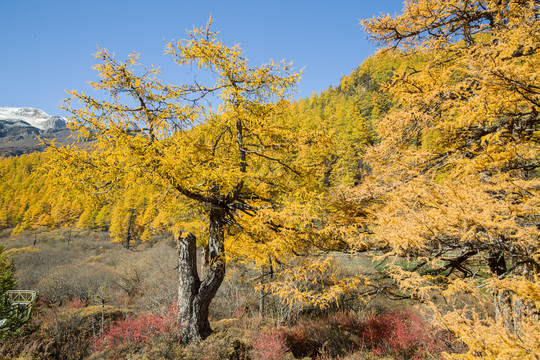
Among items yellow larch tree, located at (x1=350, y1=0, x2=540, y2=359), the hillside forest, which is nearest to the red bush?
the hillside forest

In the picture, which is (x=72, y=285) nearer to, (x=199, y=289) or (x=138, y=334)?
(x=138, y=334)

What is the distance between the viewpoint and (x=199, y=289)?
21.8ft

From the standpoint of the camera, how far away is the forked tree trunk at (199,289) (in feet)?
21.4

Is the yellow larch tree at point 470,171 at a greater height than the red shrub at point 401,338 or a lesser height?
greater

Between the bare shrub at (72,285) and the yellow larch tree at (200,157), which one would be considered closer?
the yellow larch tree at (200,157)

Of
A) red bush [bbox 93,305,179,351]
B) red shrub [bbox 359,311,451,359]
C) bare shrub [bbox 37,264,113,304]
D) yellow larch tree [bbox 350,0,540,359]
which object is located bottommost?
red shrub [bbox 359,311,451,359]

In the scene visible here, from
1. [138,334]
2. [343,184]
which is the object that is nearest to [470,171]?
[343,184]

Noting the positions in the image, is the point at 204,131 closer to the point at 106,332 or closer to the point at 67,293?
the point at 106,332

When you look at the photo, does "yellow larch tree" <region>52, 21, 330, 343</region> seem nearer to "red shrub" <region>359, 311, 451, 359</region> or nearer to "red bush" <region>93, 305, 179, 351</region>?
"red bush" <region>93, 305, 179, 351</region>

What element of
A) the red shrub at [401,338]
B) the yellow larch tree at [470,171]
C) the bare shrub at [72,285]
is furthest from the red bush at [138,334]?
the bare shrub at [72,285]

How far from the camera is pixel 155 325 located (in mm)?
7422

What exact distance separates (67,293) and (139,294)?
3931mm

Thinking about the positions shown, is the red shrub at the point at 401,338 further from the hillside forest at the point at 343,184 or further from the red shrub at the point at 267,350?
the red shrub at the point at 267,350

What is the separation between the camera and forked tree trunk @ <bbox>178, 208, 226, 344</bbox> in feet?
21.4
